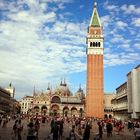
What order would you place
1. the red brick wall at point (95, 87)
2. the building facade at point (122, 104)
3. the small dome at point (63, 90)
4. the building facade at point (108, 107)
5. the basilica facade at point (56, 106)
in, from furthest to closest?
the small dome at point (63, 90)
the building facade at point (108, 107)
the basilica facade at point (56, 106)
the red brick wall at point (95, 87)
the building facade at point (122, 104)

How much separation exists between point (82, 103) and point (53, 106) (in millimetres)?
11766

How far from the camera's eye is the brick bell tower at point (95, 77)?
78.5 metres

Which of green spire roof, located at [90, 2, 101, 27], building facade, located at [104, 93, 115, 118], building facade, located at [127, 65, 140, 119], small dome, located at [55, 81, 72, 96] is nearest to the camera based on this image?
building facade, located at [127, 65, 140, 119]

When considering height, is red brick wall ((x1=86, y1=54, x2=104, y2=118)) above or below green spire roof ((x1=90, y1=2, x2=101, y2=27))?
below

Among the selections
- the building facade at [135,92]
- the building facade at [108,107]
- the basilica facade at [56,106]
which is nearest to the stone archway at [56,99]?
the basilica facade at [56,106]

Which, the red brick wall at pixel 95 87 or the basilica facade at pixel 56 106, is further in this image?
the basilica facade at pixel 56 106

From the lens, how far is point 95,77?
8106 cm

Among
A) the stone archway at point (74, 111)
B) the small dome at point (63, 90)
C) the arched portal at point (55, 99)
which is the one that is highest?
the small dome at point (63, 90)

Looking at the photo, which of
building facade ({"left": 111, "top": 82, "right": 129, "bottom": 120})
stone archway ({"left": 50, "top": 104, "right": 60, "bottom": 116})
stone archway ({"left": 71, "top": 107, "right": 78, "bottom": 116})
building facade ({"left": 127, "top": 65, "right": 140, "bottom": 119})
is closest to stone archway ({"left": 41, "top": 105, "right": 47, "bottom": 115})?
stone archway ({"left": 50, "top": 104, "right": 60, "bottom": 116})

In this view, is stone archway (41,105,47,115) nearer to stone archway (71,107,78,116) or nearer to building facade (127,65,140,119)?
stone archway (71,107,78,116)

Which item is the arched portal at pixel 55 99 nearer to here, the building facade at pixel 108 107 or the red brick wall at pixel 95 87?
the building facade at pixel 108 107

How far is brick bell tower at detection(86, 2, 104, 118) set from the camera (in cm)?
7850

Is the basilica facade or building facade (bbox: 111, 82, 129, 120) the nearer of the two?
building facade (bbox: 111, 82, 129, 120)

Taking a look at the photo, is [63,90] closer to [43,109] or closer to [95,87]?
[43,109]
